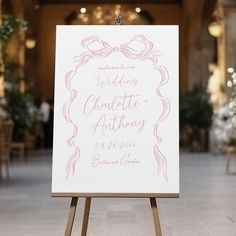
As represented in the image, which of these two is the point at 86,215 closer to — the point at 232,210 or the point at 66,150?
the point at 66,150

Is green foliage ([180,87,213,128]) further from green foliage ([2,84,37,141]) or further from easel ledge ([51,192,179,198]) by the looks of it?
easel ledge ([51,192,179,198])

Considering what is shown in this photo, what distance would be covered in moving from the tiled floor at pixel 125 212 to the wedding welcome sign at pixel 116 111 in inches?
62.1

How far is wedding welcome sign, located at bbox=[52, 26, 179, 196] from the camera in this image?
546 centimetres

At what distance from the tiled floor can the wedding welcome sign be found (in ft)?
5.18

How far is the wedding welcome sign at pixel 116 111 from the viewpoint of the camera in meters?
5.46

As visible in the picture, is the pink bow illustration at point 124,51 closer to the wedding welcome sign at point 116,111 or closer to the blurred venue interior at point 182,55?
the wedding welcome sign at point 116,111

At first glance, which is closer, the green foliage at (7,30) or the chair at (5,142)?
the green foliage at (7,30)

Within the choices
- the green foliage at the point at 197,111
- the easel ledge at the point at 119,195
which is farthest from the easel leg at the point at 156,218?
the green foliage at the point at 197,111

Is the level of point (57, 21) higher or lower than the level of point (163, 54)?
higher

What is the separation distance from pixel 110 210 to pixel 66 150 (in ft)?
11.2

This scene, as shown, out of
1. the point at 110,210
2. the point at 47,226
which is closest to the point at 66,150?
the point at 47,226

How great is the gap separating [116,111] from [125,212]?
320cm

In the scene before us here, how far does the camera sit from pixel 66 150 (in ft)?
18.0

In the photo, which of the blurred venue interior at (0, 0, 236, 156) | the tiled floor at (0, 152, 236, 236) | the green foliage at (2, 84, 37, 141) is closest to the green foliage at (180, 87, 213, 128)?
the blurred venue interior at (0, 0, 236, 156)
